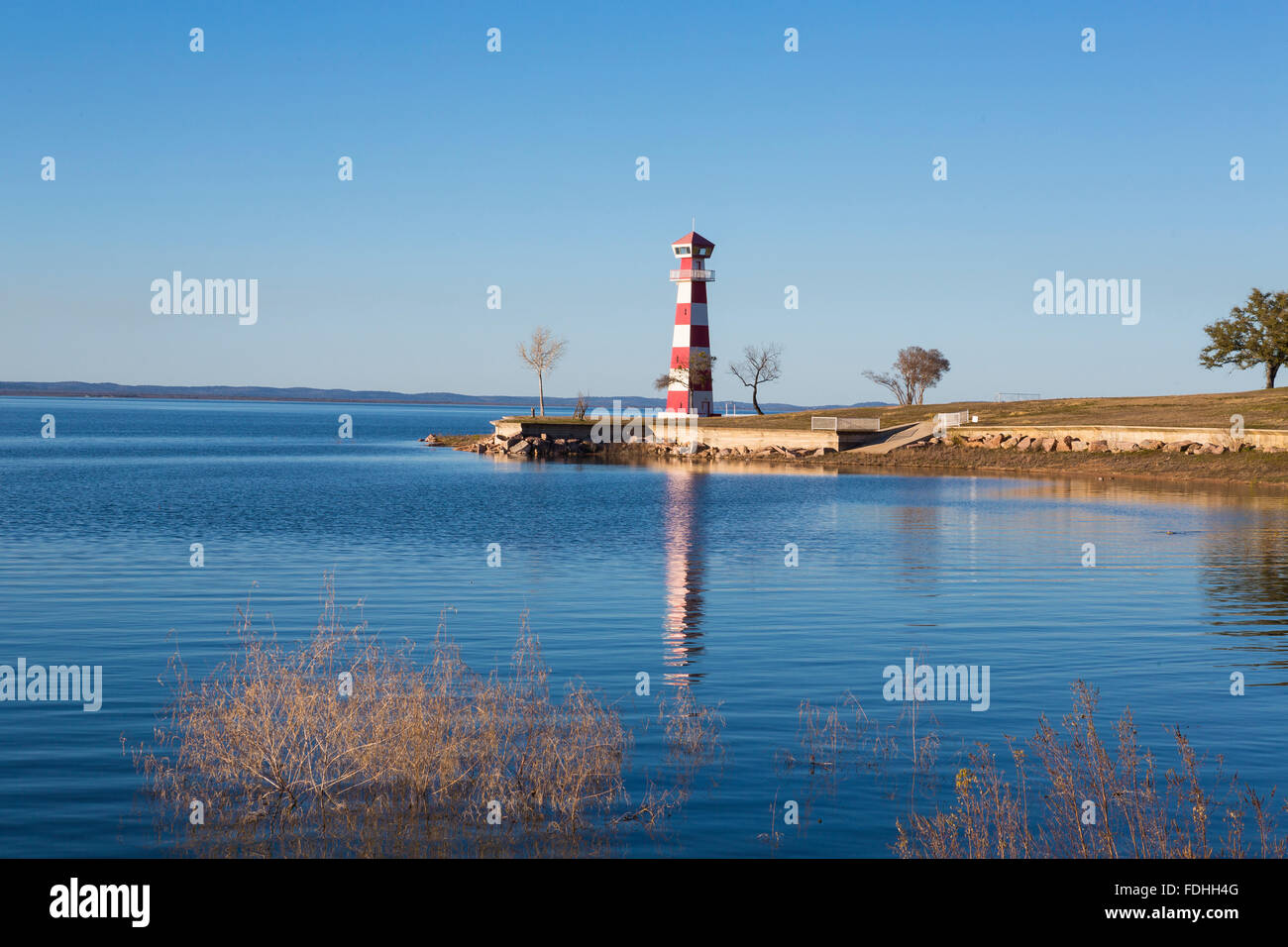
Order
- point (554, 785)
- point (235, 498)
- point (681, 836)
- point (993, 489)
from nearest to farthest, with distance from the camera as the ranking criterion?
point (681, 836), point (554, 785), point (235, 498), point (993, 489)

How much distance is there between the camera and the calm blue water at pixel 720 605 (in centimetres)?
1255

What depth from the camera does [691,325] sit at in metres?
99.9

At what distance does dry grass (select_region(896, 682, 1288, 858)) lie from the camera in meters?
9.78

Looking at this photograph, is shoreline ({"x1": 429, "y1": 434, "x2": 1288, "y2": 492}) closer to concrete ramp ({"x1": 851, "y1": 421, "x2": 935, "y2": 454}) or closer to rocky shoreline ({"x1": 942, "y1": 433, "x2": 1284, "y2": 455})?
rocky shoreline ({"x1": 942, "y1": 433, "x2": 1284, "y2": 455})

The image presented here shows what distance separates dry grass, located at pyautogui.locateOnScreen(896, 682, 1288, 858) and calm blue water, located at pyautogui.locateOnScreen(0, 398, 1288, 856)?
764 millimetres

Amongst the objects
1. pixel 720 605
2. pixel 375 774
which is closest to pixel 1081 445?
pixel 720 605

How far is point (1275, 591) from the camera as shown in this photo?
86.9 ft

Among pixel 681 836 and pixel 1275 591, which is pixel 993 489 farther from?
pixel 681 836

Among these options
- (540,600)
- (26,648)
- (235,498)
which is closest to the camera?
(26,648)

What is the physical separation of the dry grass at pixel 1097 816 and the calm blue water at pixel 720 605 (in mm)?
764

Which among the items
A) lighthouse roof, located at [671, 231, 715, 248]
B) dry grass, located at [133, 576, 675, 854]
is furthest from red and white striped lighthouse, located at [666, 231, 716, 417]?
dry grass, located at [133, 576, 675, 854]

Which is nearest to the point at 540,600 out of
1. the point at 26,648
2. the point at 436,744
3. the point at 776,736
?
the point at 26,648
